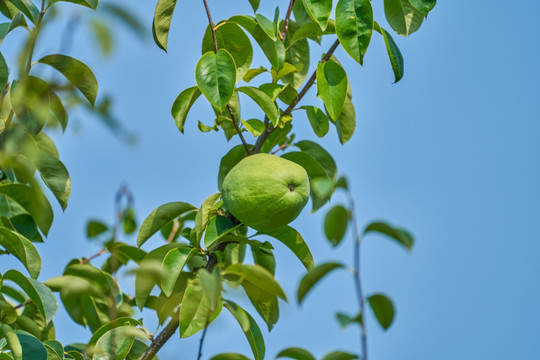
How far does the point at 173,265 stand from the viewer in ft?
5.20

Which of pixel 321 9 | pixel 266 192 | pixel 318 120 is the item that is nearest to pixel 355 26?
pixel 321 9

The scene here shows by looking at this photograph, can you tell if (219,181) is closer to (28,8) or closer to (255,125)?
(255,125)

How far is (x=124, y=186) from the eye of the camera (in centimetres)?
106

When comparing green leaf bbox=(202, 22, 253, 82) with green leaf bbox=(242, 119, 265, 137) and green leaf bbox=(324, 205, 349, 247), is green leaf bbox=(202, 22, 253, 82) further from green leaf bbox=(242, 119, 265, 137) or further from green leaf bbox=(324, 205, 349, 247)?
green leaf bbox=(324, 205, 349, 247)

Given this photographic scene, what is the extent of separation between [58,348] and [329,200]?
939 millimetres

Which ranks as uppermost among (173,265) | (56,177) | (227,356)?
(56,177)

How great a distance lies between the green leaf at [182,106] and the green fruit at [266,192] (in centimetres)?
27

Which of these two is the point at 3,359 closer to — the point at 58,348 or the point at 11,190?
the point at 58,348

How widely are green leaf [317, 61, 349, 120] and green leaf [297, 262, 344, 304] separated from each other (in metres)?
0.76

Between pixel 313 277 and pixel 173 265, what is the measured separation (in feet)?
2.16

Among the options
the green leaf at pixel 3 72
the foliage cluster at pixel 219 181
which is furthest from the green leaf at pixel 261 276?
the green leaf at pixel 3 72

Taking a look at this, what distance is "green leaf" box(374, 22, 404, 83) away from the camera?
172cm

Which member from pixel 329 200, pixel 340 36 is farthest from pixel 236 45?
pixel 329 200

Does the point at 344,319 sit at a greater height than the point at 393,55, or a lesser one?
lesser
